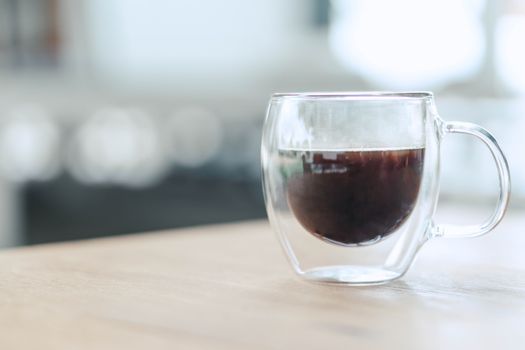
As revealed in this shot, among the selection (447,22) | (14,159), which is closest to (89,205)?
(14,159)

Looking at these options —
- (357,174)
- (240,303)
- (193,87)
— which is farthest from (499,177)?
(193,87)

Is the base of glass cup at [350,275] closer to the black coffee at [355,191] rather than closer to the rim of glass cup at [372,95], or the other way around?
the black coffee at [355,191]

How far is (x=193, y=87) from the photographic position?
4523 mm

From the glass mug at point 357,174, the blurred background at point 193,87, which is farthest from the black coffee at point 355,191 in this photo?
the blurred background at point 193,87

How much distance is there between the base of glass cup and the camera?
728mm

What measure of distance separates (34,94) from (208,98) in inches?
31.8

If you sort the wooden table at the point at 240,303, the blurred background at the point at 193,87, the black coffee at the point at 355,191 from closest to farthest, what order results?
1. the wooden table at the point at 240,303
2. the black coffee at the point at 355,191
3. the blurred background at the point at 193,87

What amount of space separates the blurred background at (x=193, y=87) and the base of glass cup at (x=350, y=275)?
5.42 feet

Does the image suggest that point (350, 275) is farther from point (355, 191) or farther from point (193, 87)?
point (193, 87)

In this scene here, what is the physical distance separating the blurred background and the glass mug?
5.45 feet

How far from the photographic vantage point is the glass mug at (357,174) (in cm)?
72

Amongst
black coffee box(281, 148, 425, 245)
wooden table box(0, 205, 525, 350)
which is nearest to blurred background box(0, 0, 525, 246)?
wooden table box(0, 205, 525, 350)

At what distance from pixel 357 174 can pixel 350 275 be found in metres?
0.09

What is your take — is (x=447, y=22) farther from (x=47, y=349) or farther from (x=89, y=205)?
(x=47, y=349)
